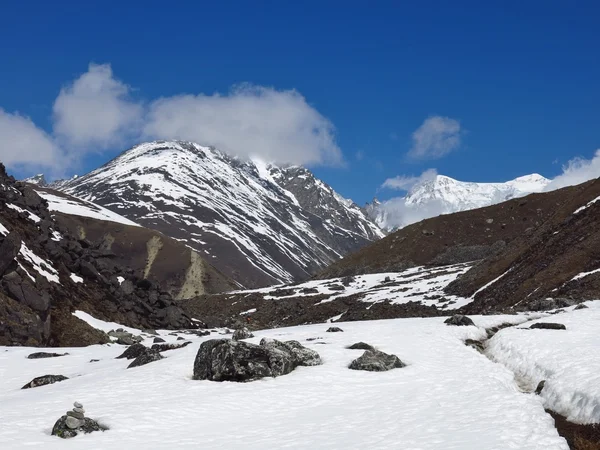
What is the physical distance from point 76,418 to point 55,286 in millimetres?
39712

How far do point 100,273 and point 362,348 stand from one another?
44.0 meters

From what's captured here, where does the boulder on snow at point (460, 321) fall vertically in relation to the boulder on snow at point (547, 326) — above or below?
above

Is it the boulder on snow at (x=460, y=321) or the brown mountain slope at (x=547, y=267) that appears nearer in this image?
the boulder on snow at (x=460, y=321)

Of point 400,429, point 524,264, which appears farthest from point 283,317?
point 400,429

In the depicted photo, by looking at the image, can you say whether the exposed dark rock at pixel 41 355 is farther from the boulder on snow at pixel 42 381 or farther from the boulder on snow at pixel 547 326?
the boulder on snow at pixel 547 326

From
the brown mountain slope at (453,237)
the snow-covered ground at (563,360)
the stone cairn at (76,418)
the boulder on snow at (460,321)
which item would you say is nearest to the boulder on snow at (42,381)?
the stone cairn at (76,418)

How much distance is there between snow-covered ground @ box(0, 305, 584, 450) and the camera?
1493 cm

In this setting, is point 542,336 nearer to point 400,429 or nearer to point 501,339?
point 501,339

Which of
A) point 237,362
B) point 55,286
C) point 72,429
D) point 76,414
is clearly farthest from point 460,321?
point 55,286

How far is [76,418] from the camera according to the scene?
15.2 m

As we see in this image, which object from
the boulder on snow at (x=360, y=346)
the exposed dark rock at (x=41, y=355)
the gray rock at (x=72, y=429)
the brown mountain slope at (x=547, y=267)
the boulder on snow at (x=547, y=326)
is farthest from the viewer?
the brown mountain slope at (x=547, y=267)

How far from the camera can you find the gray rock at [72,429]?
1474 cm

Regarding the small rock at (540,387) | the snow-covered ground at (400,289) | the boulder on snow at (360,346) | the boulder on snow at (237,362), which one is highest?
the snow-covered ground at (400,289)

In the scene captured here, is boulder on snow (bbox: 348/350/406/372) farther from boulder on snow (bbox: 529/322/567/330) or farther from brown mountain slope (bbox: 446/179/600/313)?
brown mountain slope (bbox: 446/179/600/313)
